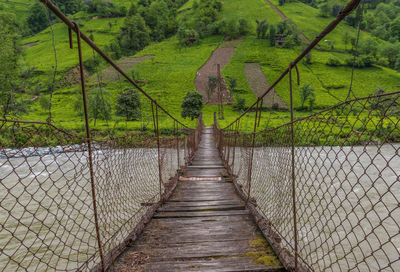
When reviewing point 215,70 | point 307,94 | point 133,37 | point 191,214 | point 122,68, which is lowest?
point 307,94

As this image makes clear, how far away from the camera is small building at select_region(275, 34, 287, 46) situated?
45.7 meters

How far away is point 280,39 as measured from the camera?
46188mm

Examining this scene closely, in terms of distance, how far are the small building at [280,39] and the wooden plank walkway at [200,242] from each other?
50836mm

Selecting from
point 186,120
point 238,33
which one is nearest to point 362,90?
point 186,120

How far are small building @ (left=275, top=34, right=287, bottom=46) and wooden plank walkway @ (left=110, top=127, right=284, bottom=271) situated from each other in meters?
50.8

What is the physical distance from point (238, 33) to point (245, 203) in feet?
191

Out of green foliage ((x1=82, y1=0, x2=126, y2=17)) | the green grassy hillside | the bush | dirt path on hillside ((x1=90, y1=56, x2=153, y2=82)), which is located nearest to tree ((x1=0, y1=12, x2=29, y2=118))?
the green grassy hillside

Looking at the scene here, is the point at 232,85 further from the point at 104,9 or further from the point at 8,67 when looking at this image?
the point at 104,9

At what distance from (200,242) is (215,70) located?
1503 inches

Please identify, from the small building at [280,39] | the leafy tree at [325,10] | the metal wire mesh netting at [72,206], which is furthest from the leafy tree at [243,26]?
the metal wire mesh netting at [72,206]

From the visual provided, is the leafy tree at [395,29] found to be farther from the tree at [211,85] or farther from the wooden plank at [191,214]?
the wooden plank at [191,214]

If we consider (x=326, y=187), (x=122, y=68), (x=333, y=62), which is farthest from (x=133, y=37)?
(x=326, y=187)

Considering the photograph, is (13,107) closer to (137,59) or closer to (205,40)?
(137,59)

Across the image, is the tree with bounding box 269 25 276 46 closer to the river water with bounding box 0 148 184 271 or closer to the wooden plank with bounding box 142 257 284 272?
the river water with bounding box 0 148 184 271
